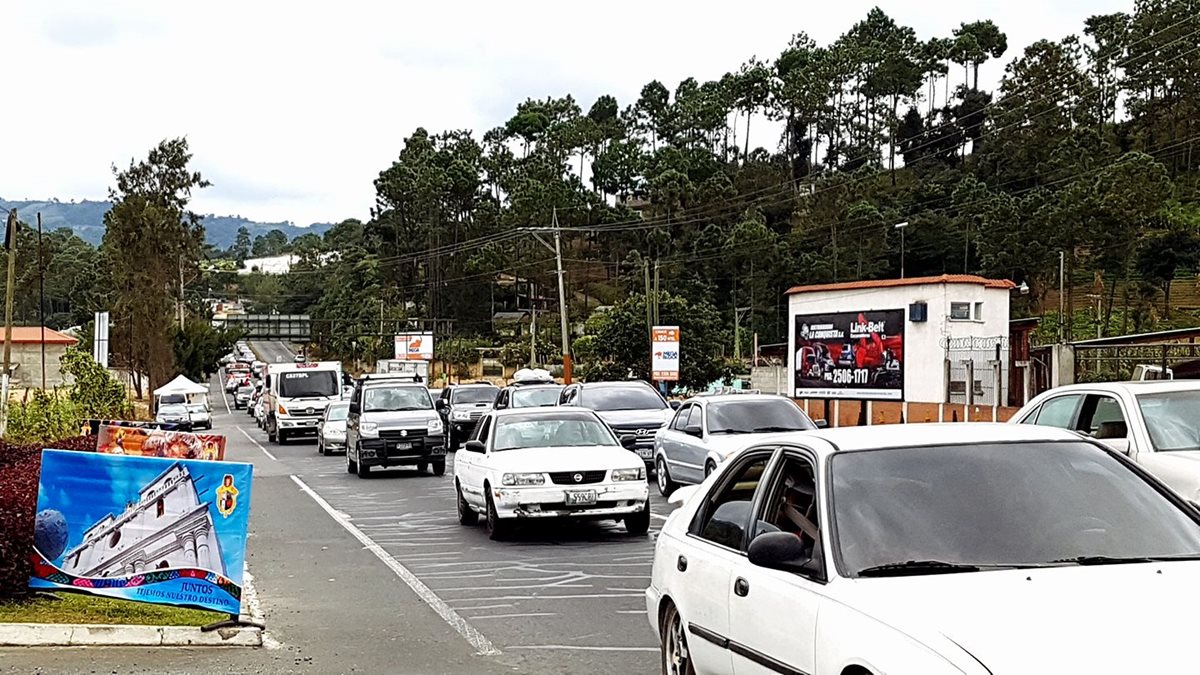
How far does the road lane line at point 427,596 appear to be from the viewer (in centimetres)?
997

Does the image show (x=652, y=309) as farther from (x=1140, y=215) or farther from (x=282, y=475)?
(x=282, y=475)

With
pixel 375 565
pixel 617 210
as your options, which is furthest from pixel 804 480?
pixel 617 210

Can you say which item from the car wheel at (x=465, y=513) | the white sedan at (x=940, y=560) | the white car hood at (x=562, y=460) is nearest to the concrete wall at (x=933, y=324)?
the car wheel at (x=465, y=513)

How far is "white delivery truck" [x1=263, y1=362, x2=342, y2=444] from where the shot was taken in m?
47.5

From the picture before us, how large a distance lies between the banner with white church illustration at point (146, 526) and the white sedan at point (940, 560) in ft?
14.5

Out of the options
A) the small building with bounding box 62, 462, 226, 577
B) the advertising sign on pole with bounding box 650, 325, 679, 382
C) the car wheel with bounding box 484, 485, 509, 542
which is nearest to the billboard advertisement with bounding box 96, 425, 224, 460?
the small building with bounding box 62, 462, 226, 577

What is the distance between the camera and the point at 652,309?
60.9 metres

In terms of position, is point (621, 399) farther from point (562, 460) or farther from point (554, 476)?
point (554, 476)

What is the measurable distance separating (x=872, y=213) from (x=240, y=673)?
74.1 meters

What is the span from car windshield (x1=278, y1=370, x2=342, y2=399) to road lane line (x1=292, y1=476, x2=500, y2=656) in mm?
28789

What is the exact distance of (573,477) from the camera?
15.9 metres

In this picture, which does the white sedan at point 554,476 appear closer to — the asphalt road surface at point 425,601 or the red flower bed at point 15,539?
the asphalt road surface at point 425,601

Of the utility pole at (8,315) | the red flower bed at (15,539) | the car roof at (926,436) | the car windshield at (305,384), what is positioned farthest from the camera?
the car windshield at (305,384)

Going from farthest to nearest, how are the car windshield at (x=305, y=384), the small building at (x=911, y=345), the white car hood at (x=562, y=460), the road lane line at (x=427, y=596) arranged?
the car windshield at (x=305, y=384), the small building at (x=911, y=345), the white car hood at (x=562, y=460), the road lane line at (x=427, y=596)
